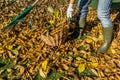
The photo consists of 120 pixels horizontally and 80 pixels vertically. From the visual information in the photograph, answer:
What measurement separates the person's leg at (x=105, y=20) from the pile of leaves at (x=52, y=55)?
0.50ft

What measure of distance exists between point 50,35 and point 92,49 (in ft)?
2.93

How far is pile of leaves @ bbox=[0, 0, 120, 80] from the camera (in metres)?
4.74

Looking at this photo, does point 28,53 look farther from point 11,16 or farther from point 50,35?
point 11,16

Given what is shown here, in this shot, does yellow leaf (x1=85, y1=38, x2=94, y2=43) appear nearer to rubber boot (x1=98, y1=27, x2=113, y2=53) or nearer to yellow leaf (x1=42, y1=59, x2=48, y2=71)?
rubber boot (x1=98, y1=27, x2=113, y2=53)

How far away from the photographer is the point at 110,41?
5.49m

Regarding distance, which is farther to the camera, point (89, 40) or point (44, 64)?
point (89, 40)

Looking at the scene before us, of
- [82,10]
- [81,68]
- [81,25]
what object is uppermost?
[82,10]

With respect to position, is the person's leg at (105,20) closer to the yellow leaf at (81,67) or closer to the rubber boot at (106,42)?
the rubber boot at (106,42)

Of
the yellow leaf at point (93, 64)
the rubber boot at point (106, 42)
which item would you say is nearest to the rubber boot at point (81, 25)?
the rubber boot at point (106, 42)

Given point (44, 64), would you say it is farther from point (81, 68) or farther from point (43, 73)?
point (81, 68)

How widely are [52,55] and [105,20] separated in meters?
1.16

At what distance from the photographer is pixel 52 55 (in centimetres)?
523

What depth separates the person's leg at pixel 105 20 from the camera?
4.98 meters

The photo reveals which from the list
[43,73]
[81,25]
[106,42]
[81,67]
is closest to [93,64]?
[81,67]
